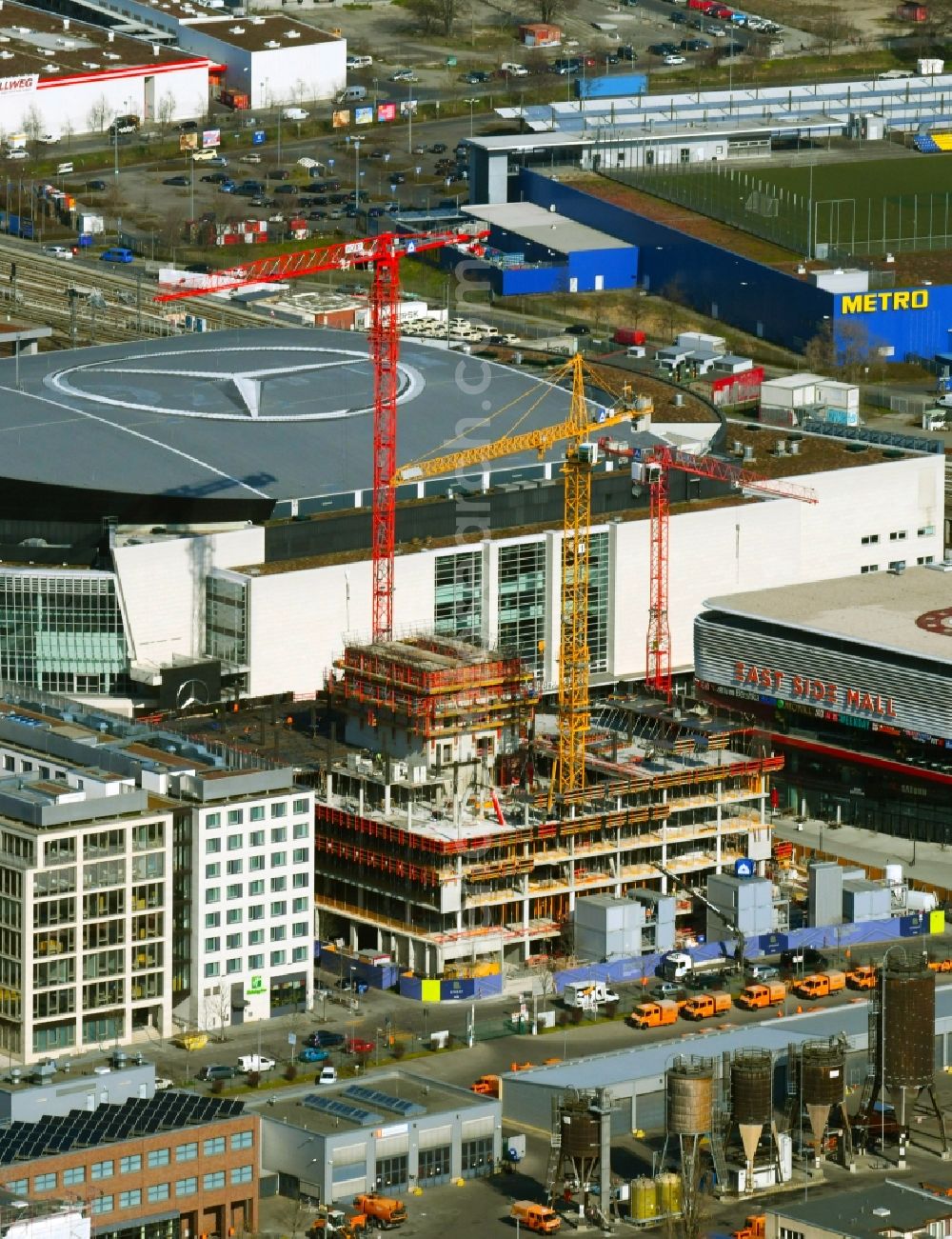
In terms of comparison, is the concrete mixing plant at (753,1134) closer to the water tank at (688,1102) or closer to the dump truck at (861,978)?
the water tank at (688,1102)

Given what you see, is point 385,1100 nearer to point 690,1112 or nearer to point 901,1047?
point 690,1112

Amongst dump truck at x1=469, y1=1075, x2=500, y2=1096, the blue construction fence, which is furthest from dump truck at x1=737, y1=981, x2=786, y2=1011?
dump truck at x1=469, y1=1075, x2=500, y2=1096

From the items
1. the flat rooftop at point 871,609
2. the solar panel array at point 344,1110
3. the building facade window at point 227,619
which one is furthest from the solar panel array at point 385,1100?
the building facade window at point 227,619

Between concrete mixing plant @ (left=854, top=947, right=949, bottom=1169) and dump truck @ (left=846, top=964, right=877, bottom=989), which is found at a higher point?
concrete mixing plant @ (left=854, top=947, right=949, bottom=1169)

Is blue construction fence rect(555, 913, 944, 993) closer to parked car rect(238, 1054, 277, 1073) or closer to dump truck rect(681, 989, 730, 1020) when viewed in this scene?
dump truck rect(681, 989, 730, 1020)

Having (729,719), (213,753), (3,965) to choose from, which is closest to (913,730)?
(729,719)
